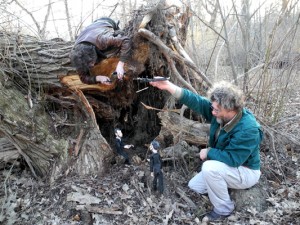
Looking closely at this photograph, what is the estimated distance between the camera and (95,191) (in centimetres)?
384

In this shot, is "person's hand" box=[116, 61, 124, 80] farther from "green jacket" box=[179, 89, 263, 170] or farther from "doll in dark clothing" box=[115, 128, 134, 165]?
"green jacket" box=[179, 89, 263, 170]

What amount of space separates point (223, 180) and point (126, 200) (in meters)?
1.32

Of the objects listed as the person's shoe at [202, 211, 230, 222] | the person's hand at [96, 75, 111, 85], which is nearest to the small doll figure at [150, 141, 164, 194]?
the person's shoe at [202, 211, 230, 222]

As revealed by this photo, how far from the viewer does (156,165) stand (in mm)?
3541

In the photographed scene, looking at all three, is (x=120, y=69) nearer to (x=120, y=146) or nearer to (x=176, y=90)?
(x=176, y=90)

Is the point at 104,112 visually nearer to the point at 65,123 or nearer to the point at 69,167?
the point at 65,123

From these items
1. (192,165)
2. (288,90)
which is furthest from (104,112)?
(288,90)

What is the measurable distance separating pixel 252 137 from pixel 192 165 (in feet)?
4.55

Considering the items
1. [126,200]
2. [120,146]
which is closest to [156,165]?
[126,200]

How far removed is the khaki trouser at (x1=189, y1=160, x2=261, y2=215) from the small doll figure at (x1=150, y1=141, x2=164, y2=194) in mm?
559

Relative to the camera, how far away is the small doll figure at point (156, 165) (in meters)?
3.44

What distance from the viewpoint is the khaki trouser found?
11.0ft

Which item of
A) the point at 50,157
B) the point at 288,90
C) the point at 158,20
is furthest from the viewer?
the point at 288,90

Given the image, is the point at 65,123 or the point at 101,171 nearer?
the point at 101,171
